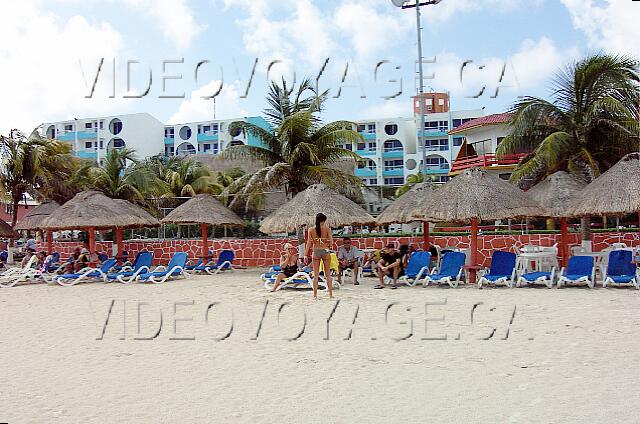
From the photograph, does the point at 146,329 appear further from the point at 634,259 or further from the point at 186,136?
the point at 186,136

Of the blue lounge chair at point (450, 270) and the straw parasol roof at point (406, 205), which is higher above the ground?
the straw parasol roof at point (406, 205)

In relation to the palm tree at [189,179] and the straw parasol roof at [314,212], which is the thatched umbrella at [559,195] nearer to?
the straw parasol roof at [314,212]

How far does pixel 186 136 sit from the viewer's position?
5931 centimetres

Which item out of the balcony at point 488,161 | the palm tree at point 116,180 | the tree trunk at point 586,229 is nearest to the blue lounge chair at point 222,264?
the palm tree at point 116,180

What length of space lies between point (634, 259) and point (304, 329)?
811 centimetres

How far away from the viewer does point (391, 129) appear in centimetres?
5381

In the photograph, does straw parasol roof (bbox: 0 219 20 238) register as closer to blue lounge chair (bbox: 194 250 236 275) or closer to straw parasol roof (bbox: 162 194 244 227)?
straw parasol roof (bbox: 162 194 244 227)

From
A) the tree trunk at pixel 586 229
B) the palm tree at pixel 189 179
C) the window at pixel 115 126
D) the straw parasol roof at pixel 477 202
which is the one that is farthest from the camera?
the window at pixel 115 126

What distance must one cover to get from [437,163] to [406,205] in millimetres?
36837

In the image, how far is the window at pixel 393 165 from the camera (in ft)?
175

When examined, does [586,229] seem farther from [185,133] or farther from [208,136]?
[185,133]

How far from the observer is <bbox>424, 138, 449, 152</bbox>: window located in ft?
168

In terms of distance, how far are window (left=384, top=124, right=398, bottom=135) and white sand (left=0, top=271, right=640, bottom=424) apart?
144ft

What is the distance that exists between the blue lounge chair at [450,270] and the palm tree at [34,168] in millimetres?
15721
